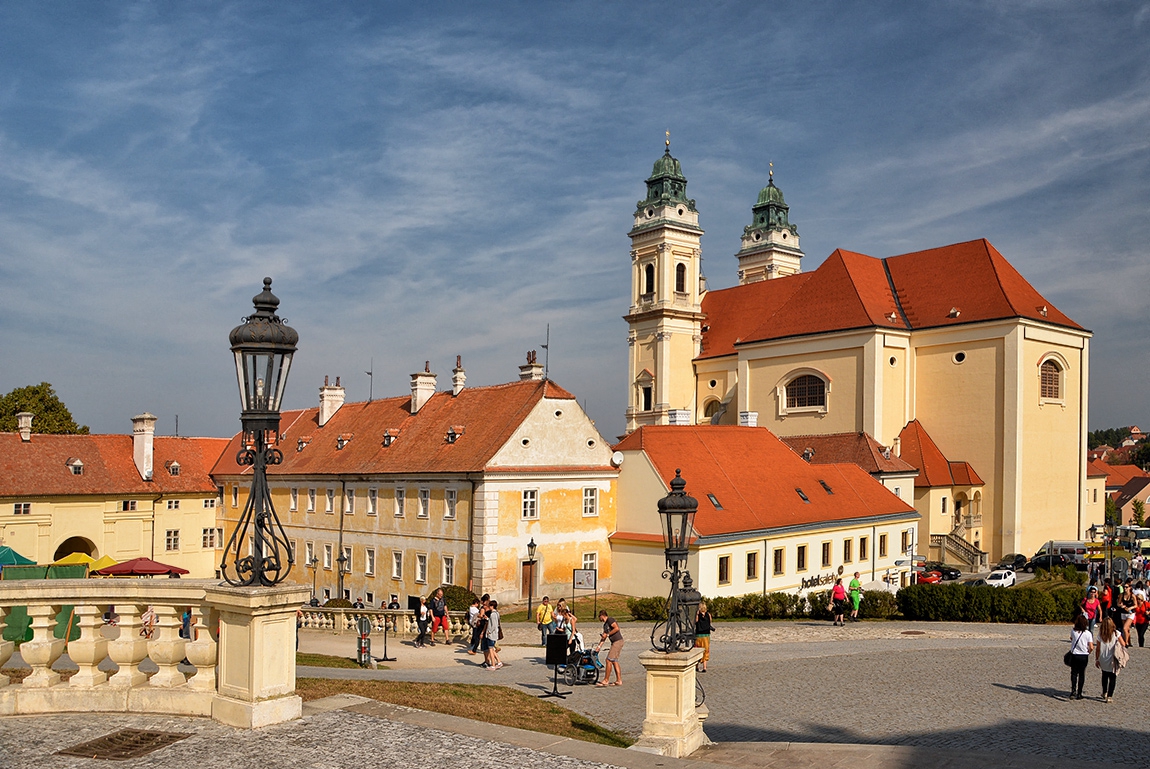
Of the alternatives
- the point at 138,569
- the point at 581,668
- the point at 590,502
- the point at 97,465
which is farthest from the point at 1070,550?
the point at 97,465

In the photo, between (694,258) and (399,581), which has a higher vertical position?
(694,258)

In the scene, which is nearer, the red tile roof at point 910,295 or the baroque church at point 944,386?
the baroque church at point 944,386

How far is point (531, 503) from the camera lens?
33781mm

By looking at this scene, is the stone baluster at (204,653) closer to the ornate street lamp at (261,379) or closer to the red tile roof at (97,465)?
the ornate street lamp at (261,379)

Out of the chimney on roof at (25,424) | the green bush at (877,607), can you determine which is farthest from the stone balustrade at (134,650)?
the chimney on roof at (25,424)

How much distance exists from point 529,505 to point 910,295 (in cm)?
3592

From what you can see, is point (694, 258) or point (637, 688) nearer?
point (637, 688)

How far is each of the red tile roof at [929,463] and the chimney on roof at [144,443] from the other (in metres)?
39.8

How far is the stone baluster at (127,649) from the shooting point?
8.81 meters

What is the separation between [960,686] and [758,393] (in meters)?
45.9

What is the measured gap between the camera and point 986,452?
53.2 metres

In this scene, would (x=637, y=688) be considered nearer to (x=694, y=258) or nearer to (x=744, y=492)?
(x=744, y=492)

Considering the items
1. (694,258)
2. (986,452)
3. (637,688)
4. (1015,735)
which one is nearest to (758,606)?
(637,688)

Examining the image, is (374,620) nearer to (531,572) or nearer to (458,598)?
(458,598)
